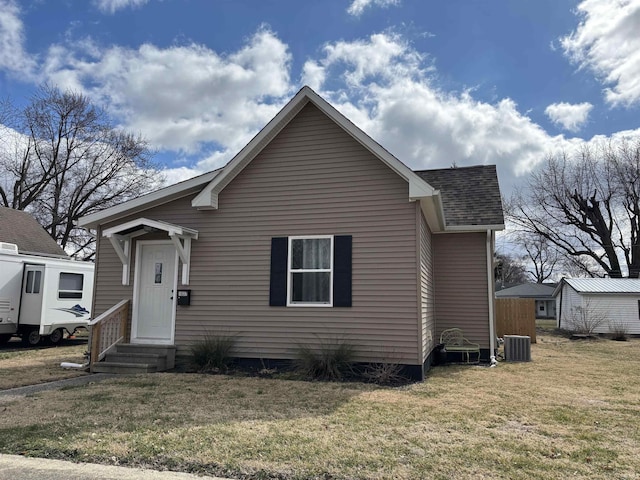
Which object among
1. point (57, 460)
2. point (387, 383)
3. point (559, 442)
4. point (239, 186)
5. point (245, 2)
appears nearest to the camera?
point (57, 460)

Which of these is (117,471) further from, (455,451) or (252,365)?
(252,365)

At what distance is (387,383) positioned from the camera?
7.82m

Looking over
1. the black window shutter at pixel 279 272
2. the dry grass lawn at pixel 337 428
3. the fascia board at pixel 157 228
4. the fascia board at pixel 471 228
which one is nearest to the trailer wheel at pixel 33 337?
the fascia board at pixel 157 228

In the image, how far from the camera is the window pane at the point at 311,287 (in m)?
8.78

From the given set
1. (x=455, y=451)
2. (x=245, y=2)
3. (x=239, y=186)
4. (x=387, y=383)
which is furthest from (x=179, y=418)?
(x=245, y=2)

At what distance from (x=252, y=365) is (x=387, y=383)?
2.65 metres

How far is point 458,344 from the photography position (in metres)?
11.1

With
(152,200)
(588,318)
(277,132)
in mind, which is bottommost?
(588,318)

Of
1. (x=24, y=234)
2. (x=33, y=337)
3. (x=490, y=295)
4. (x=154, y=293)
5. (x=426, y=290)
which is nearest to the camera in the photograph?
(x=426, y=290)

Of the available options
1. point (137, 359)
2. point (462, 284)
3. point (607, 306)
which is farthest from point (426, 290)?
point (607, 306)

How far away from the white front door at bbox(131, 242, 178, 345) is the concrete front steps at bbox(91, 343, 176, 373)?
35 centimetres

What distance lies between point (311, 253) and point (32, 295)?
10073 mm

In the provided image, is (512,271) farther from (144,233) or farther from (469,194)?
(144,233)

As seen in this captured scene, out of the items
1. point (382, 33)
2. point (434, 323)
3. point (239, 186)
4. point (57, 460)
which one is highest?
point (382, 33)
